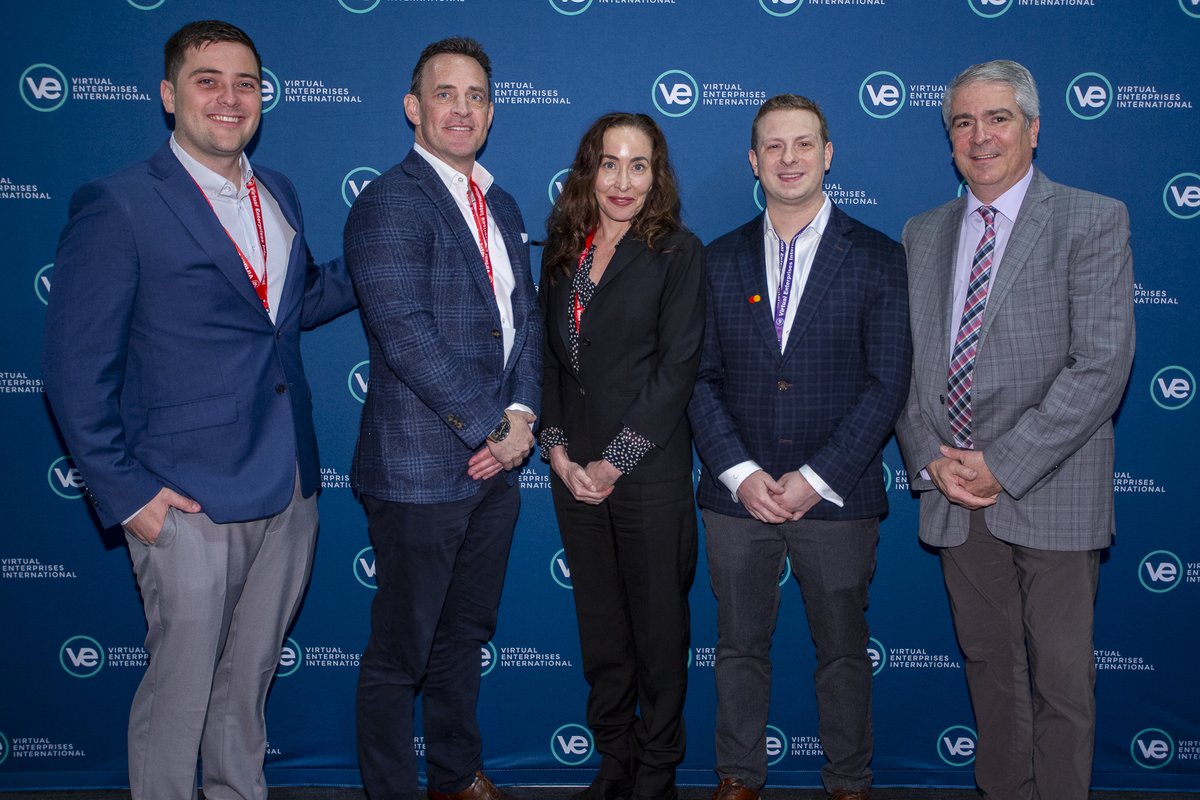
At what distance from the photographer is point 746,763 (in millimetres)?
2844

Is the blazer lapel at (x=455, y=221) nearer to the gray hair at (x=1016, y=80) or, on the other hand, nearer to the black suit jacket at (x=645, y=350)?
the black suit jacket at (x=645, y=350)

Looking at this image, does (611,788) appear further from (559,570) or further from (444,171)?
(444,171)

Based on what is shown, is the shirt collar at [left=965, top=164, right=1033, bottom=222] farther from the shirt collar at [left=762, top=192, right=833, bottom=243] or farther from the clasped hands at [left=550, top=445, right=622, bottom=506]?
the clasped hands at [left=550, top=445, right=622, bottom=506]

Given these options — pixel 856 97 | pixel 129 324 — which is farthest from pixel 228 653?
pixel 856 97

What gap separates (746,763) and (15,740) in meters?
2.80

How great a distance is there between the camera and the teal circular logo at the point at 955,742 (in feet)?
10.8

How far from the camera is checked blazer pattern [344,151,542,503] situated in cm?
247

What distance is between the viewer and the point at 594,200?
110 inches

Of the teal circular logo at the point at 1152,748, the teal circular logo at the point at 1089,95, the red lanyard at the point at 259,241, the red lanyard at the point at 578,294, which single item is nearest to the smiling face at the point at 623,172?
the red lanyard at the point at 578,294

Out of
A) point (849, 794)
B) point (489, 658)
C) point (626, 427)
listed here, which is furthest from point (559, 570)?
point (849, 794)

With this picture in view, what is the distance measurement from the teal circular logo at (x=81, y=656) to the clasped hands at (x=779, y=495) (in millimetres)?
2568

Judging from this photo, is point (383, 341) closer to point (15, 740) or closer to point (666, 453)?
point (666, 453)

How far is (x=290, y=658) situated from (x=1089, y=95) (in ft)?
12.1

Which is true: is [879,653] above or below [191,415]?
below
